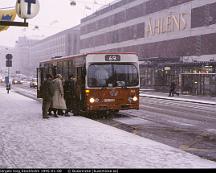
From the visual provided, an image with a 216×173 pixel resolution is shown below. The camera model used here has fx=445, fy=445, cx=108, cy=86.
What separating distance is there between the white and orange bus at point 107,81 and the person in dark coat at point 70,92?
0.25m

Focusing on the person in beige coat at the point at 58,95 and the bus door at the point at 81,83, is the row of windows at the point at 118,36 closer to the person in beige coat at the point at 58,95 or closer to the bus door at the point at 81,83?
the bus door at the point at 81,83

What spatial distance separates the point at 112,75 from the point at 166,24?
46.0 meters

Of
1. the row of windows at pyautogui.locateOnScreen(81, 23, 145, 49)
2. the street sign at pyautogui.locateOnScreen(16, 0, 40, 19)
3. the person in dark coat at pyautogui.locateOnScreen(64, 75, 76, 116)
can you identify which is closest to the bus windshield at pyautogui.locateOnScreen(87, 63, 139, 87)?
the person in dark coat at pyautogui.locateOnScreen(64, 75, 76, 116)

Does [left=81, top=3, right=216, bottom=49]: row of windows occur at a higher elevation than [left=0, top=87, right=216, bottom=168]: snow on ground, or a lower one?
higher

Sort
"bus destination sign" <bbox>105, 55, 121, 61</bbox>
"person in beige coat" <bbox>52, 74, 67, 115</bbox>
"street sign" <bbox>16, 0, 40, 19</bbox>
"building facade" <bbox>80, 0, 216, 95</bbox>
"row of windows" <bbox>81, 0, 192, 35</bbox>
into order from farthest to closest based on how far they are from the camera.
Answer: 1. "row of windows" <bbox>81, 0, 192, 35</bbox>
2. "building facade" <bbox>80, 0, 216, 95</bbox>
3. "bus destination sign" <bbox>105, 55, 121, 61</bbox>
4. "person in beige coat" <bbox>52, 74, 67, 115</bbox>
5. "street sign" <bbox>16, 0, 40, 19</bbox>

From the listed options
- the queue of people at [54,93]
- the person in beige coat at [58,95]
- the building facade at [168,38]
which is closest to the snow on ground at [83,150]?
the queue of people at [54,93]

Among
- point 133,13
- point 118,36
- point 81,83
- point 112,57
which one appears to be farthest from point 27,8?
point 118,36

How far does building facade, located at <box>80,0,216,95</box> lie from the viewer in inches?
1861

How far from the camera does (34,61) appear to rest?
19312 cm

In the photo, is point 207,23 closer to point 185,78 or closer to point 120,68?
point 185,78

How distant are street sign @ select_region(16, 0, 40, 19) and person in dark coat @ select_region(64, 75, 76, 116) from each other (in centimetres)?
835

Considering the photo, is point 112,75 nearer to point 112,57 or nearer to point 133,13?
point 112,57

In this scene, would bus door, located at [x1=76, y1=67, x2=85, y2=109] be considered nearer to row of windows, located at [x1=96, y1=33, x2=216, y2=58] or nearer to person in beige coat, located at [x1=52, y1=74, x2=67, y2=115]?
person in beige coat, located at [x1=52, y1=74, x2=67, y2=115]

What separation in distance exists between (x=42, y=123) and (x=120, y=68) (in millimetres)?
5074
